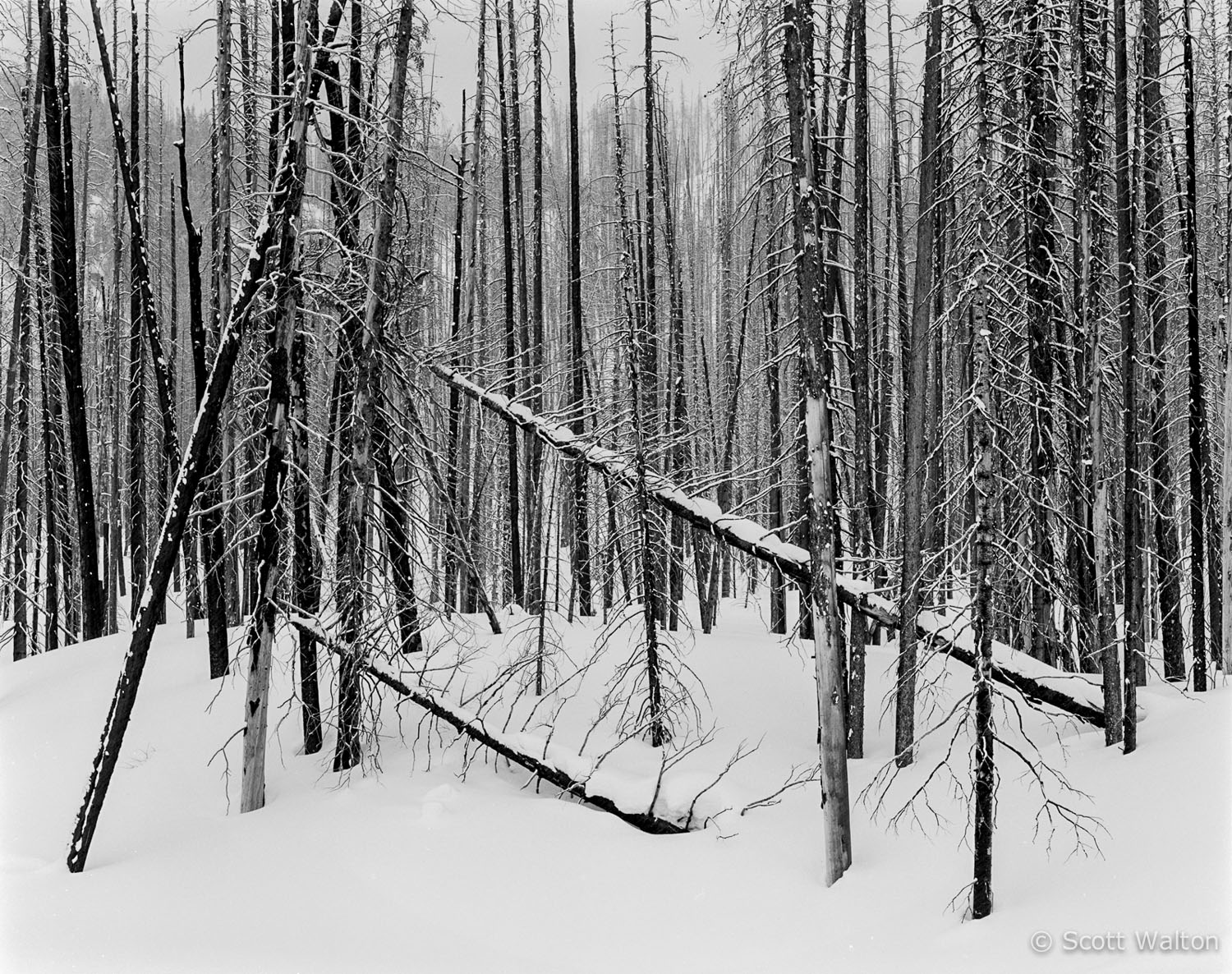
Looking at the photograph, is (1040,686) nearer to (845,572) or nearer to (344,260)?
(845,572)

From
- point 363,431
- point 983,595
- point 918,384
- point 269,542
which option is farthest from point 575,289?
point 983,595

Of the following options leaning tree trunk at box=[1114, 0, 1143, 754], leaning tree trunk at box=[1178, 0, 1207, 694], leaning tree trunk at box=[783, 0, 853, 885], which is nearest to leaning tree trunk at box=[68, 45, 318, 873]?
leaning tree trunk at box=[783, 0, 853, 885]

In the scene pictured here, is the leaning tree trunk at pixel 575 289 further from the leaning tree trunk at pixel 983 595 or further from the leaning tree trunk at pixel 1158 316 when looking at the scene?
the leaning tree trunk at pixel 1158 316

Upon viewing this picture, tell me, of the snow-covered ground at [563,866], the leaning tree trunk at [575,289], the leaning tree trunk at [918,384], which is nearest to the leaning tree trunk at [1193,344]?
the snow-covered ground at [563,866]

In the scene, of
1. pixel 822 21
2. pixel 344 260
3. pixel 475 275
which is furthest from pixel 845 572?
pixel 475 275

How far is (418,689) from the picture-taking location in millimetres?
8070

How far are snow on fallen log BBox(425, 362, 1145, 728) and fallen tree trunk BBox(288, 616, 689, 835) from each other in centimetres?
262

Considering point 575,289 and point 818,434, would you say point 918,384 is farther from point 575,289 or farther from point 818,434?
point 575,289

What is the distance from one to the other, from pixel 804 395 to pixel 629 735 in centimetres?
417

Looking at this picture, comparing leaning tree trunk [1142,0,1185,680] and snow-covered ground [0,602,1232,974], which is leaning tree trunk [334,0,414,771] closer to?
snow-covered ground [0,602,1232,974]

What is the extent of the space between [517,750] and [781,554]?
10.5 feet

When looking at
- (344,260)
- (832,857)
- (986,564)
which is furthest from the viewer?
(344,260)

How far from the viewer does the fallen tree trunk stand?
7.07 meters

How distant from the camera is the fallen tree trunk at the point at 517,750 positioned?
7.07 metres
